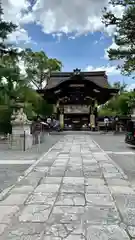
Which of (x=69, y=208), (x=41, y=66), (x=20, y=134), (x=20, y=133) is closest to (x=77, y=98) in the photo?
(x=41, y=66)

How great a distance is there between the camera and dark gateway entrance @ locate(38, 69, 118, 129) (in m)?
32.3

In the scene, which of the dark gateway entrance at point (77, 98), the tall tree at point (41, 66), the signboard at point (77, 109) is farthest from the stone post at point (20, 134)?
the tall tree at point (41, 66)

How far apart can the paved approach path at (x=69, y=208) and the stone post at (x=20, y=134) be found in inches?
287

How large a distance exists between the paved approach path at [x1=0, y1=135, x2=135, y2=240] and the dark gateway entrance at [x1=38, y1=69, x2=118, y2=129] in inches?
987

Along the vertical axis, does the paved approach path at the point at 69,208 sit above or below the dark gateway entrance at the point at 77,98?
below

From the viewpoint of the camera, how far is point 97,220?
4.12 m

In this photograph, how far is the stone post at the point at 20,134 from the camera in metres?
14.9

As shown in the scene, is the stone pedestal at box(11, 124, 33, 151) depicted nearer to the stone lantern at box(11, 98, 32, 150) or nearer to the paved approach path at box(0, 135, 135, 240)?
the stone lantern at box(11, 98, 32, 150)

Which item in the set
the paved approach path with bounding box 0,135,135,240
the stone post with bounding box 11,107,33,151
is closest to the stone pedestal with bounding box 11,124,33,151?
the stone post with bounding box 11,107,33,151

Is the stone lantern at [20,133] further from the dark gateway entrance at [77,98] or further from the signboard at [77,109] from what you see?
the signboard at [77,109]

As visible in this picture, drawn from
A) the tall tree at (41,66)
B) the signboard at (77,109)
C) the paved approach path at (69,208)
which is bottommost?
the paved approach path at (69,208)

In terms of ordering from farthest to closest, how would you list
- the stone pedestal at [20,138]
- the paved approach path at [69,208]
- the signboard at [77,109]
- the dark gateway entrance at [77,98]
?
the signboard at [77,109] < the dark gateway entrance at [77,98] < the stone pedestal at [20,138] < the paved approach path at [69,208]

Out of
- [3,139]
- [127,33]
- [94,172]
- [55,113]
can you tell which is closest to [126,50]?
[127,33]

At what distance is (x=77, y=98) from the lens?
33.6 metres
